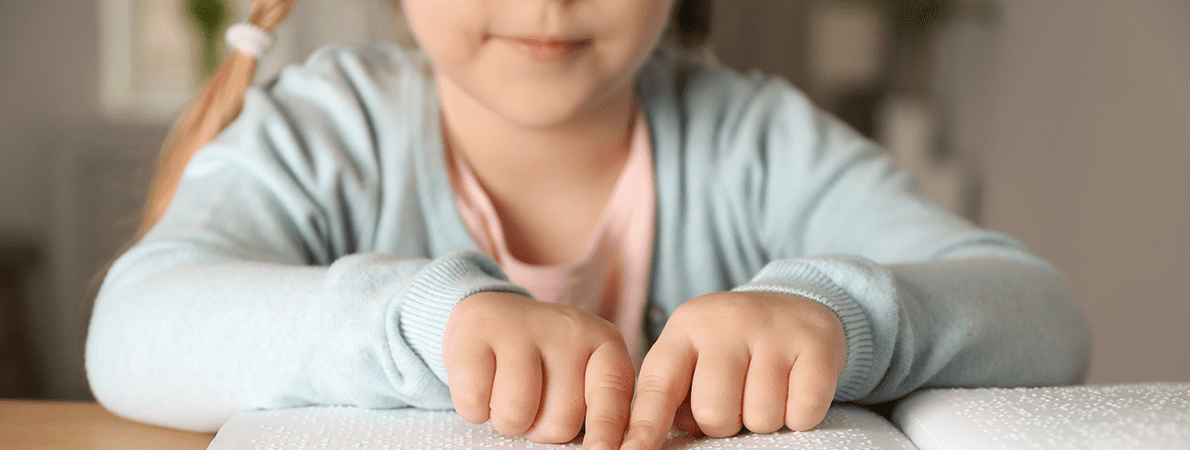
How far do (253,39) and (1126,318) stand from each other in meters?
1.49

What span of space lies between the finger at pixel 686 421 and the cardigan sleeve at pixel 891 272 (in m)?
0.07

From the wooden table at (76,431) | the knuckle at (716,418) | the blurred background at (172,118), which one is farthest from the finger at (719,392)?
the blurred background at (172,118)

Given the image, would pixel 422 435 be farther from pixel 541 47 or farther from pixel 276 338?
pixel 541 47

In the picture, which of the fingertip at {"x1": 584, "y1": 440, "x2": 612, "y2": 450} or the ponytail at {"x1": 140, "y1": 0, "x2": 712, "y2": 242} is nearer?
the fingertip at {"x1": 584, "y1": 440, "x2": 612, "y2": 450}

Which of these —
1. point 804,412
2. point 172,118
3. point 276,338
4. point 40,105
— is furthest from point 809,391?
point 40,105

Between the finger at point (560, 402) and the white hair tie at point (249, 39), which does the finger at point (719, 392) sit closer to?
the finger at point (560, 402)

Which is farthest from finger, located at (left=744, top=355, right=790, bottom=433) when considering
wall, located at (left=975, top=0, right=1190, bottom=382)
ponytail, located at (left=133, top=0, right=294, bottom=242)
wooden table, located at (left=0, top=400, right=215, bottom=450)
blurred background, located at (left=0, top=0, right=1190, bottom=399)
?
wall, located at (left=975, top=0, right=1190, bottom=382)

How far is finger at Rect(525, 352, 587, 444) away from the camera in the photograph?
Answer: 29 centimetres

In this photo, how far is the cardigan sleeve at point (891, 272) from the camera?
345mm

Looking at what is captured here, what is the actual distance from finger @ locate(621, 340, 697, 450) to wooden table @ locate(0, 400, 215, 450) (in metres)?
0.20

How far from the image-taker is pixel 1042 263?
1.54 ft

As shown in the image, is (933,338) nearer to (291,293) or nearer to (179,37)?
(291,293)

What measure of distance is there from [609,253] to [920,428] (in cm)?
30

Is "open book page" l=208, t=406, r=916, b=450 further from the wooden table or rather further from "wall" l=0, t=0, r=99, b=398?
"wall" l=0, t=0, r=99, b=398
